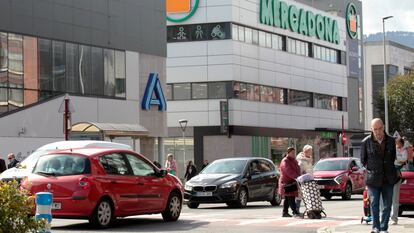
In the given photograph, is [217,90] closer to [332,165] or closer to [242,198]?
[332,165]

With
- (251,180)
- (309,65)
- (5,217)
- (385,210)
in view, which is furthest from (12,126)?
(309,65)

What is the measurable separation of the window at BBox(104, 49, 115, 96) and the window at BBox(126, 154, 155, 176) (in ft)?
81.3

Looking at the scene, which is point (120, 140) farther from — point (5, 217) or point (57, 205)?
point (5, 217)

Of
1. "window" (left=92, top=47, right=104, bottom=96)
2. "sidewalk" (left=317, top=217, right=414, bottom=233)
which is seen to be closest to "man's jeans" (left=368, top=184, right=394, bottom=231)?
"sidewalk" (left=317, top=217, right=414, bottom=233)

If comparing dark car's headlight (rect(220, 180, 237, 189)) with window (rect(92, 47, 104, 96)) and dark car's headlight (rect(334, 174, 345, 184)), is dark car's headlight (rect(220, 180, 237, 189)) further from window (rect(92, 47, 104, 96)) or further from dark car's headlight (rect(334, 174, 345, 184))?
window (rect(92, 47, 104, 96))

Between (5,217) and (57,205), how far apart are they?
6.65 meters

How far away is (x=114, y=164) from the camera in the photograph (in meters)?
16.2

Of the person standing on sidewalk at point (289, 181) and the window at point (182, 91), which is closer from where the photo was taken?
the person standing on sidewalk at point (289, 181)

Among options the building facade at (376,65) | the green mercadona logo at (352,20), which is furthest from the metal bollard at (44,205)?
the building facade at (376,65)

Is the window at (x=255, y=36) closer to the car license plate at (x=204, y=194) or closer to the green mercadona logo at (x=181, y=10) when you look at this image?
the green mercadona logo at (x=181, y=10)

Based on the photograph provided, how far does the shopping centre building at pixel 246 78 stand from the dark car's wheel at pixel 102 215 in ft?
119

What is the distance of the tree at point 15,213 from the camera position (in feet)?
28.5

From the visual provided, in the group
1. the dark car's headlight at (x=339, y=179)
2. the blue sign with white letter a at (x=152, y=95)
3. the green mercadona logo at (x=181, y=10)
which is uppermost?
the green mercadona logo at (x=181, y=10)

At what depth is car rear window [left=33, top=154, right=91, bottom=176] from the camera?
15.6 meters
